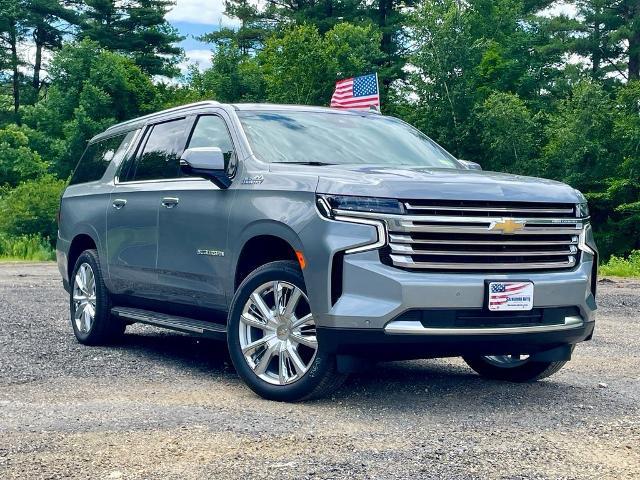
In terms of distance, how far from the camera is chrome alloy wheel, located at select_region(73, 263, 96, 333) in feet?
27.3

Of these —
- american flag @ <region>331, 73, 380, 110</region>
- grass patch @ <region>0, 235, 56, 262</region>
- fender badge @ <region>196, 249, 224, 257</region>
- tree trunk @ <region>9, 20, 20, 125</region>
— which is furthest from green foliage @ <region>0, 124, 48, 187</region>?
fender badge @ <region>196, 249, 224, 257</region>

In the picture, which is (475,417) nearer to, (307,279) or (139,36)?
(307,279)

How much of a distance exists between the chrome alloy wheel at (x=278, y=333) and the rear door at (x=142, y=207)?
5.05ft

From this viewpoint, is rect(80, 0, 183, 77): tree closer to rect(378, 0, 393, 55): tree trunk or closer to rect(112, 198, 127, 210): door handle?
rect(378, 0, 393, 55): tree trunk

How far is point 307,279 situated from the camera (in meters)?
5.37

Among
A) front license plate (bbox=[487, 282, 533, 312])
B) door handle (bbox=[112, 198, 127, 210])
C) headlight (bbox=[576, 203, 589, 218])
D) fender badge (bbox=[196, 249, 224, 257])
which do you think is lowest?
front license plate (bbox=[487, 282, 533, 312])

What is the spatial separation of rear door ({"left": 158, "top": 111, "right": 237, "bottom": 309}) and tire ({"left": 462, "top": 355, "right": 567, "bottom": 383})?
185 cm

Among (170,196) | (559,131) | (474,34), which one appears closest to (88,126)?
(474,34)

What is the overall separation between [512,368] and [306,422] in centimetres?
214

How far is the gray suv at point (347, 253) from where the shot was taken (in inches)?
206

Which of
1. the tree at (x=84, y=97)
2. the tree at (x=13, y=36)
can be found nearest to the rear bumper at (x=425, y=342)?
the tree at (x=84, y=97)

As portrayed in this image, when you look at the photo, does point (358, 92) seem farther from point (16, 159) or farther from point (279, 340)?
point (16, 159)

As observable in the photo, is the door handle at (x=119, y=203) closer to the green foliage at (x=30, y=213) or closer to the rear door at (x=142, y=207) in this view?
the rear door at (x=142, y=207)

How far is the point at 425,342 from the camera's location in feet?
17.2
